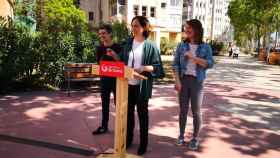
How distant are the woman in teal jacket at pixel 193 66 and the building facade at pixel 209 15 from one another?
68110 millimetres

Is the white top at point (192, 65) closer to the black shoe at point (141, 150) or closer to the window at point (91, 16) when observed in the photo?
the black shoe at point (141, 150)

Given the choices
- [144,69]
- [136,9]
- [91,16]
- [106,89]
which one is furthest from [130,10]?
[144,69]

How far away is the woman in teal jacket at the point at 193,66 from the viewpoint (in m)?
5.34

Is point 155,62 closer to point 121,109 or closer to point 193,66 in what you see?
point 193,66

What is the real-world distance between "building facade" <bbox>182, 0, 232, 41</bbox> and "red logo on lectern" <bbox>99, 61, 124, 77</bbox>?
6945 centimetres

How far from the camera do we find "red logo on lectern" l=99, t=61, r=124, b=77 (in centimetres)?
438

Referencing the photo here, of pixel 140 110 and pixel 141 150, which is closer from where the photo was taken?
pixel 140 110

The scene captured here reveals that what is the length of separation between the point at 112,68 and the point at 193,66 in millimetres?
1535

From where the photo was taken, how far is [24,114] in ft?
25.2

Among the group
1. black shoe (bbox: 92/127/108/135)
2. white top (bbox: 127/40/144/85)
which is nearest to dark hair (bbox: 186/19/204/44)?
white top (bbox: 127/40/144/85)

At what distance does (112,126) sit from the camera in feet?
22.8

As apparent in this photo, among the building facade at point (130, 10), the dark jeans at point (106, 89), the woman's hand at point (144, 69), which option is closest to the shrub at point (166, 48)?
the building facade at point (130, 10)

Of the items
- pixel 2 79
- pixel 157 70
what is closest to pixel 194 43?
pixel 157 70

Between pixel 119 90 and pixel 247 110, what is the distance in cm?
527
